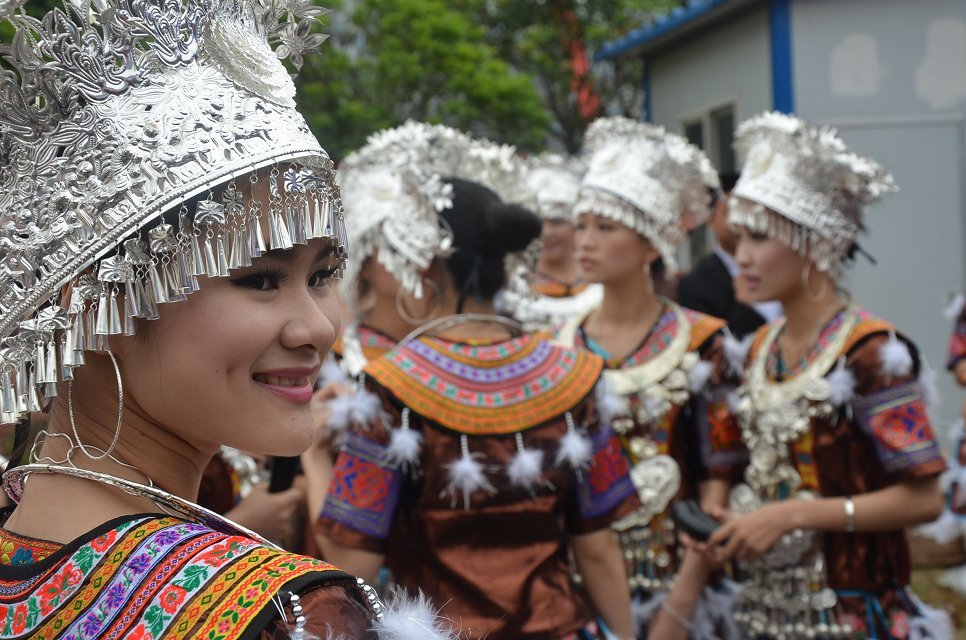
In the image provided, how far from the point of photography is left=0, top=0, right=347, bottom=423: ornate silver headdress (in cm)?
137

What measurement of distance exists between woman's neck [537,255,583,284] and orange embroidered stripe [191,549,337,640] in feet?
18.4

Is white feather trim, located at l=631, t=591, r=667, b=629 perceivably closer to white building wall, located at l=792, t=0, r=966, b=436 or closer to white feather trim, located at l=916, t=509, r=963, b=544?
white feather trim, located at l=916, t=509, r=963, b=544

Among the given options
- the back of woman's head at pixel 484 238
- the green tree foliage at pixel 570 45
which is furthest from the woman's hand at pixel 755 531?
the green tree foliage at pixel 570 45

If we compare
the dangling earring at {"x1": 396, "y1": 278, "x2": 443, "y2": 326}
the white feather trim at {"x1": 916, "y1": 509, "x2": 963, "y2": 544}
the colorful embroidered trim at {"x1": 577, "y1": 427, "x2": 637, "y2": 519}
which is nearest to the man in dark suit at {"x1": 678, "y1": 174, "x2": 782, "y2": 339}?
the white feather trim at {"x1": 916, "y1": 509, "x2": 963, "y2": 544}

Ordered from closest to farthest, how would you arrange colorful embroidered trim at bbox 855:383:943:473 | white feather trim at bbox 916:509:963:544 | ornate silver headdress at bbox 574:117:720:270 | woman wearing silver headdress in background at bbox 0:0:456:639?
woman wearing silver headdress in background at bbox 0:0:456:639 < colorful embroidered trim at bbox 855:383:943:473 < ornate silver headdress at bbox 574:117:720:270 < white feather trim at bbox 916:509:963:544

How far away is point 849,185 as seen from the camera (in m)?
4.02

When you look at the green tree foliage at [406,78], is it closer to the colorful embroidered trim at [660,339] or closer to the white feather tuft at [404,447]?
the colorful embroidered trim at [660,339]

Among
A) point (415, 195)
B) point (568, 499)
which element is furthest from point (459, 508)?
point (415, 195)

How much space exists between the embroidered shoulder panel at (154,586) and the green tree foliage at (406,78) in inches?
440

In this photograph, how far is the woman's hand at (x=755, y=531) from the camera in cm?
354

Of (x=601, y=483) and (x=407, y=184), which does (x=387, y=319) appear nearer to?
(x=407, y=184)

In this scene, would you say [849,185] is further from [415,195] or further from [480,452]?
[480,452]

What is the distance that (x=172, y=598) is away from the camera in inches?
46.3

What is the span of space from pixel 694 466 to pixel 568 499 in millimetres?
1359
